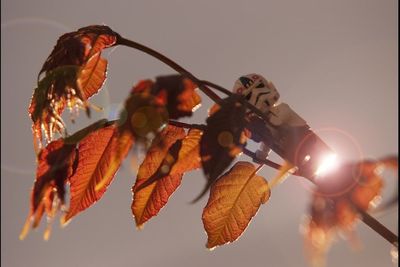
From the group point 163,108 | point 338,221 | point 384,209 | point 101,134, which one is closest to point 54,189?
point 101,134

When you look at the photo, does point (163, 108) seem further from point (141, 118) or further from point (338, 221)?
point (338, 221)

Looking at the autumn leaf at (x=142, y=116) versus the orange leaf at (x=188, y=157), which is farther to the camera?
the orange leaf at (x=188, y=157)

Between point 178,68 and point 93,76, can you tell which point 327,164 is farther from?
point 93,76

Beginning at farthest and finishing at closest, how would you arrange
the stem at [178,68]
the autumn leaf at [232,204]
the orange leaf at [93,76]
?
the orange leaf at [93,76]
the autumn leaf at [232,204]
the stem at [178,68]

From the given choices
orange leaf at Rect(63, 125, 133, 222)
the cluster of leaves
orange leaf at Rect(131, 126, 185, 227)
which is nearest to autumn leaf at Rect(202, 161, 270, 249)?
the cluster of leaves

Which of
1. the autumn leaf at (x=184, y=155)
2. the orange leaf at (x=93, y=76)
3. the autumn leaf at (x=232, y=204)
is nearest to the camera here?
the autumn leaf at (x=184, y=155)

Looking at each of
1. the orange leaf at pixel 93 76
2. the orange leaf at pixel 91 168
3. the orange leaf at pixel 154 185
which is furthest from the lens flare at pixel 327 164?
the orange leaf at pixel 93 76

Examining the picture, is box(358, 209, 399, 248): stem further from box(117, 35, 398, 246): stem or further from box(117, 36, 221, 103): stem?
box(117, 36, 221, 103): stem

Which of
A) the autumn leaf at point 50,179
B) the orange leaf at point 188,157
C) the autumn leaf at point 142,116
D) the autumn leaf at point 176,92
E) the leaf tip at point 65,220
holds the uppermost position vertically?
the autumn leaf at point 176,92

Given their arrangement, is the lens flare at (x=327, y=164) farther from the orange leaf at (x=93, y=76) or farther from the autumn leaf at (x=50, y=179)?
the orange leaf at (x=93, y=76)
